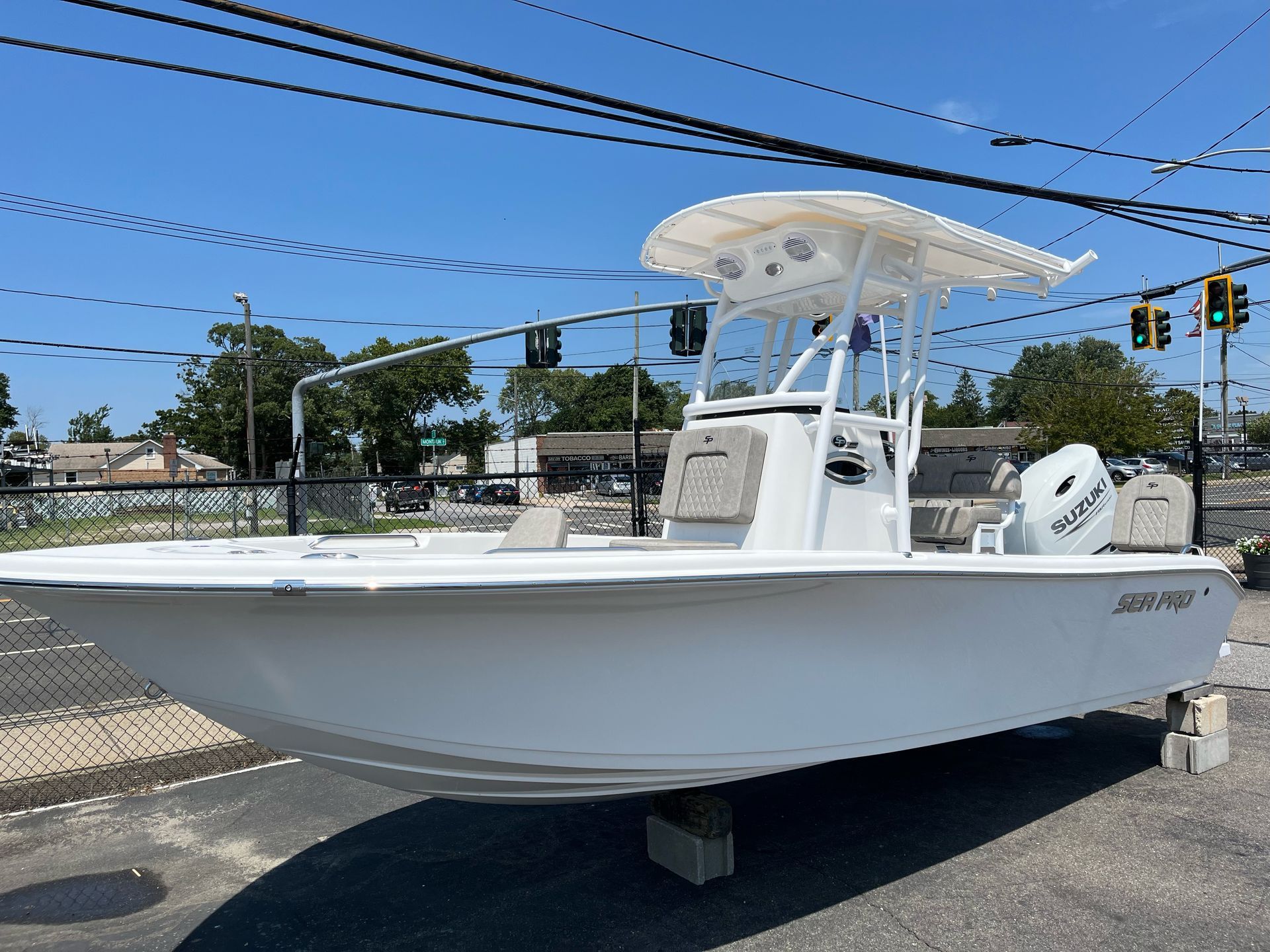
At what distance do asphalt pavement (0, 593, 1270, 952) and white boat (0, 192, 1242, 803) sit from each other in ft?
1.86

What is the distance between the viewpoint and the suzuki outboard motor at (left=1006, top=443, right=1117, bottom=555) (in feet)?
15.2

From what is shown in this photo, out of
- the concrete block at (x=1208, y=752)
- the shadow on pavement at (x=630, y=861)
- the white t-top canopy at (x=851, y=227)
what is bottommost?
the shadow on pavement at (x=630, y=861)

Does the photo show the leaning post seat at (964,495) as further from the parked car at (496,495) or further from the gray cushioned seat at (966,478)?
the parked car at (496,495)

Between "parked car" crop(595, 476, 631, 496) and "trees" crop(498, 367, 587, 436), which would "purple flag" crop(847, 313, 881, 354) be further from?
"trees" crop(498, 367, 587, 436)

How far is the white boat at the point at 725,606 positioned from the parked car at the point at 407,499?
431 centimetres

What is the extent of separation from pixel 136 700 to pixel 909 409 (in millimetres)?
5732

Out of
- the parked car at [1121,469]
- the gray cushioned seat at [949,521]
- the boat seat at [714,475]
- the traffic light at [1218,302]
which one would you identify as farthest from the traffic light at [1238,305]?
the parked car at [1121,469]

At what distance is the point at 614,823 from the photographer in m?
4.35

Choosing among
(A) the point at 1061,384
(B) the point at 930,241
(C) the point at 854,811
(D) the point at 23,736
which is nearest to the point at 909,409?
(B) the point at 930,241

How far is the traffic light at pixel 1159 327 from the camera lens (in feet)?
49.4

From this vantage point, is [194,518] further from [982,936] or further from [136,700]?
[982,936]

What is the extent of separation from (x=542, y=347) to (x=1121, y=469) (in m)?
26.9

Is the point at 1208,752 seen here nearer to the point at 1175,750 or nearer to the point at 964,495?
the point at 1175,750

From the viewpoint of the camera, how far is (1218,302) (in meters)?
13.3
